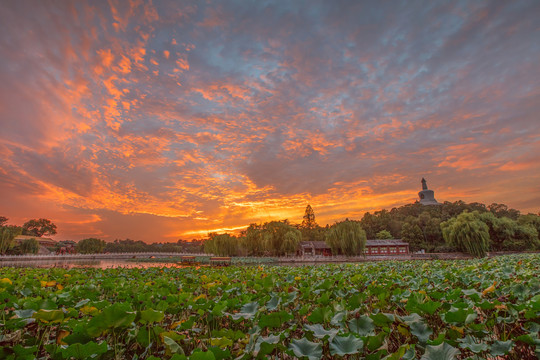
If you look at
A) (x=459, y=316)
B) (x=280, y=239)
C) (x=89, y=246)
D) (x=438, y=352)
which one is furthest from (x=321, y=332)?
(x=89, y=246)

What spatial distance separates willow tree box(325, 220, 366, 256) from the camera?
2909 cm

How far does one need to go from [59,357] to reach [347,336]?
5.08 feet

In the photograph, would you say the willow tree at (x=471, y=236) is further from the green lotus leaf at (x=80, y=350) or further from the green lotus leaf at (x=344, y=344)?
the green lotus leaf at (x=80, y=350)

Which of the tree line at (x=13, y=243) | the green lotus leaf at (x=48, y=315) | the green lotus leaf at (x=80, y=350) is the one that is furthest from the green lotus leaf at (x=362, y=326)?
the tree line at (x=13, y=243)

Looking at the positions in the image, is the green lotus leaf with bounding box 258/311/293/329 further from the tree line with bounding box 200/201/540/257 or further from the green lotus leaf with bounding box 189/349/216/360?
the tree line with bounding box 200/201/540/257

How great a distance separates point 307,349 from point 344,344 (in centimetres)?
21

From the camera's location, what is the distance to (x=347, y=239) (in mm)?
29156

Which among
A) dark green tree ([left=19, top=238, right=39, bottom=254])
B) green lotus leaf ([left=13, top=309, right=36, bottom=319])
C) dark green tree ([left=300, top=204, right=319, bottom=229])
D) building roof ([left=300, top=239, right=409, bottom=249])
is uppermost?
dark green tree ([left=300, top=204, right=319, bottom=229])

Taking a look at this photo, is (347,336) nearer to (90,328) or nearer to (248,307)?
(248,307)

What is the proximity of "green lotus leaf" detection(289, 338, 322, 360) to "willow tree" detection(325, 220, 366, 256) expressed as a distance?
2907 centimetres

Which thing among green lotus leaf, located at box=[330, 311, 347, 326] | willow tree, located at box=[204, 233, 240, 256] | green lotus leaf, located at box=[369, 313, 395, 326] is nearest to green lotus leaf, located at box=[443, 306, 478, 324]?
green lotus leaf, located at box=[369, 313, 395, 326]

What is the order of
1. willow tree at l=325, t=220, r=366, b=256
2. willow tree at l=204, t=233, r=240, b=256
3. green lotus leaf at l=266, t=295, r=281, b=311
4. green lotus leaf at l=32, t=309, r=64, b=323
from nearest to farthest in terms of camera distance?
green lotus leaf at l=32, t=309, r=64, b=323 < green lotus leaf at l=266, t=295, r=281, b=311 < willow tree at l=325, t=220, r=366, b=256 < willow tree at l=204, t=233, r=240, b=256

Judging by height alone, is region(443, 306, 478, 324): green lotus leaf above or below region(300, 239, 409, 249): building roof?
above

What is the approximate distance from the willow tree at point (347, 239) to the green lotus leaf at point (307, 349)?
2907cm
